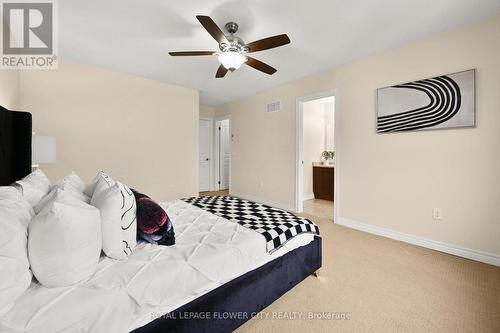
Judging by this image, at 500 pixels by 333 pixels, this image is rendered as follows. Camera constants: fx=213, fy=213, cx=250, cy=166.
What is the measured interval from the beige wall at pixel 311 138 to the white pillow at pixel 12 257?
472cm

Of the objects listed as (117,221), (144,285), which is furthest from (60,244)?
(144,285)

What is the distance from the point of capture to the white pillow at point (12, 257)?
0.75m

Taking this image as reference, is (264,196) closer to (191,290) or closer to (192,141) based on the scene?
(192,141)

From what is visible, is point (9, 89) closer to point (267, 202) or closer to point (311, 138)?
point (267, 202)

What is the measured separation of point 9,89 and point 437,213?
16.2 feet

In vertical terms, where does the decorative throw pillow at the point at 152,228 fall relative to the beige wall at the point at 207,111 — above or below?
below

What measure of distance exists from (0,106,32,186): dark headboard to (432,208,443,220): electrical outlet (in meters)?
4.21

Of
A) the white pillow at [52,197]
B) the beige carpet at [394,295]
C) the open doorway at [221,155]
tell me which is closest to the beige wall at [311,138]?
the open doorway at [221,155]

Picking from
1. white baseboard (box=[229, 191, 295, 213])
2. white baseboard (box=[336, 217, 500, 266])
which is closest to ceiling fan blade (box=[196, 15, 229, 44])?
white baseboard (box=[336, 217, 500, 266])

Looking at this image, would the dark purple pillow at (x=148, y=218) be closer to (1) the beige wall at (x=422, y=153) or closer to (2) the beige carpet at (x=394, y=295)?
(2) the beige carpet at (x=394, y=295)

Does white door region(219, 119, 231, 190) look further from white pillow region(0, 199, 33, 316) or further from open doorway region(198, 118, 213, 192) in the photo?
white pillow region(0, 199, 33, 316)

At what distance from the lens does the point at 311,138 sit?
516 centimetres

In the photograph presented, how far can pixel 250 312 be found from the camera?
1.38 meters

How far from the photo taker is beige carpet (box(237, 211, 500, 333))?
4.66 feet
